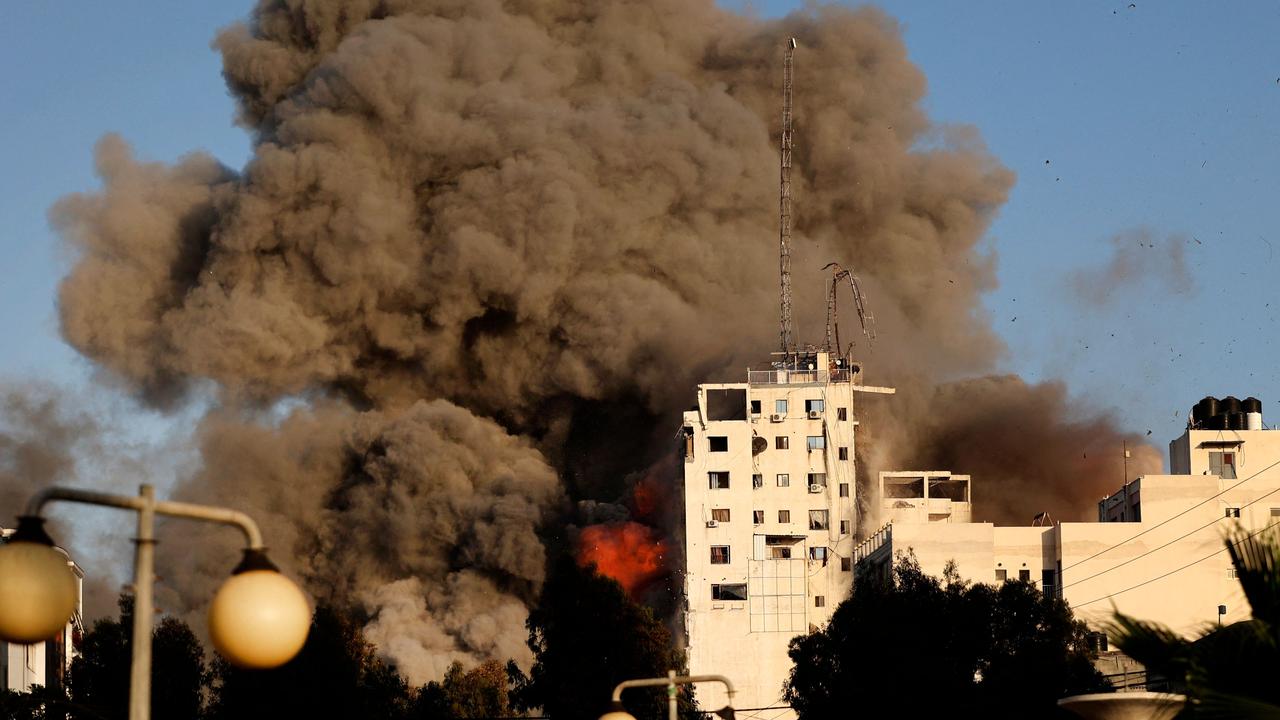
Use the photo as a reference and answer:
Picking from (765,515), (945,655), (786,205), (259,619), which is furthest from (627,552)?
(259,619)

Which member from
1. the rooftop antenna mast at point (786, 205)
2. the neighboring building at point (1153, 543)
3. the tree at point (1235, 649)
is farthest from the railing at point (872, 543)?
the tree at point (1235, 649)

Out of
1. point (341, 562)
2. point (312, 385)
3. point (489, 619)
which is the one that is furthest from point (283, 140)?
point (489, 619)

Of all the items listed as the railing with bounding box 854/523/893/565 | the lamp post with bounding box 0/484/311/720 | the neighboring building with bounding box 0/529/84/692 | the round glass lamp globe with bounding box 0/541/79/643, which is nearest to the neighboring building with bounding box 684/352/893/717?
the railing with bounding box 854/523/893/565

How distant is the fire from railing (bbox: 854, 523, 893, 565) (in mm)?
7601

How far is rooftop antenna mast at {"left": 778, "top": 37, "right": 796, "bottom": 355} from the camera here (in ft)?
311

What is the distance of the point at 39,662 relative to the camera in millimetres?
51594

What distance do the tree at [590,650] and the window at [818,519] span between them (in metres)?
24.6

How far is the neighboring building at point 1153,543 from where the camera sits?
230ft

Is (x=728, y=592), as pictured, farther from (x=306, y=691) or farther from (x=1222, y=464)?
(x=306, y=691)

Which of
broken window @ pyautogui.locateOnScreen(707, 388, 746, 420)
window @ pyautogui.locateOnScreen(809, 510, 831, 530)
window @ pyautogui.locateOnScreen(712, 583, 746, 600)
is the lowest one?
window @ pyautogui.locateOnScreen(712, 583, 746, 600)

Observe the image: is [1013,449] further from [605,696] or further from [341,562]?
[605,696]

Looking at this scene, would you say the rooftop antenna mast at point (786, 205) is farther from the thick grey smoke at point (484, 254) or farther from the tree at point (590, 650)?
the tree at point (590, 650)

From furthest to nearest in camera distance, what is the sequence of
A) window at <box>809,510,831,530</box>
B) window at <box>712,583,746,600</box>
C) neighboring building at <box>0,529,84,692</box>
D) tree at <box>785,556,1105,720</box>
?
1. window at <box>809,510,831,530</box>
2. window at <box>712,583,746,600</box>
3. neighboring building at <box>0,529,84,692</box>
4. tree at <box>785,556,1105,720</box>

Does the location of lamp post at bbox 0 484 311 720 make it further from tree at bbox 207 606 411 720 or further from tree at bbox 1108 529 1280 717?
Answer: tree at bbox 207 606 411 720
